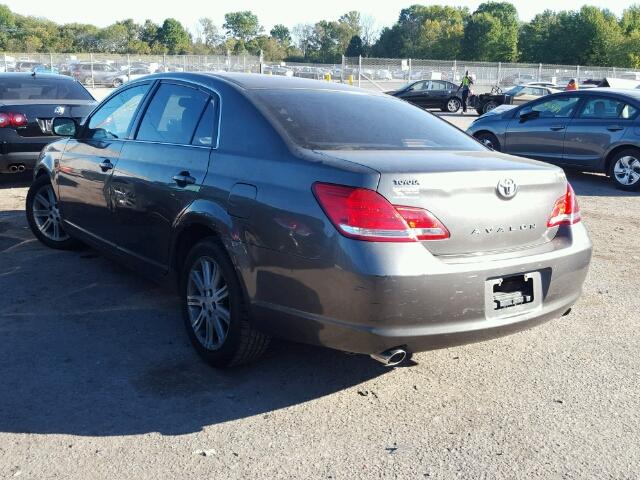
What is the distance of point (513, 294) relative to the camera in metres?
3.52

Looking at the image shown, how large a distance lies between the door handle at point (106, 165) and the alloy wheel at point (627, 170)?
8451mm

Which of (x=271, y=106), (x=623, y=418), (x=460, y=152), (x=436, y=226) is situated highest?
(x=271, y=106)

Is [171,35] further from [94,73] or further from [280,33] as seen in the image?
[94,73]

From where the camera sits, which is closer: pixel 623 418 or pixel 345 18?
pixel 623 418

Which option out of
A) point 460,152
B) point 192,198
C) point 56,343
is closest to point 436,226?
point 460,152

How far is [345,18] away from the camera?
156500 millimetres

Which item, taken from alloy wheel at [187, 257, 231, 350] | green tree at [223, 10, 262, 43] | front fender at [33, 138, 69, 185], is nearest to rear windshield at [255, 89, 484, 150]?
alloy wheel at [187, 257, 231, 350]

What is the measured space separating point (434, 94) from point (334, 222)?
3001 cm

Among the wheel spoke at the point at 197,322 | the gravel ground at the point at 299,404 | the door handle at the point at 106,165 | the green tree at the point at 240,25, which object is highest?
the green tree at the point at 240,25

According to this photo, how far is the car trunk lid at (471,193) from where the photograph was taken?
3.28 meters

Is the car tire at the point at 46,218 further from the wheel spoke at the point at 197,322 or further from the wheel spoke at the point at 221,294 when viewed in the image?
the wheel spoke at the point at 221,294

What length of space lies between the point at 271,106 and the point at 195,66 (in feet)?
155

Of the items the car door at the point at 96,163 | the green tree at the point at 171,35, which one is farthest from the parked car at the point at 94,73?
the green tree at the point at 171,35

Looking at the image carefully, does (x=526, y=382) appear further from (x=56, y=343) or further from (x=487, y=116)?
(x=487, y=116)
